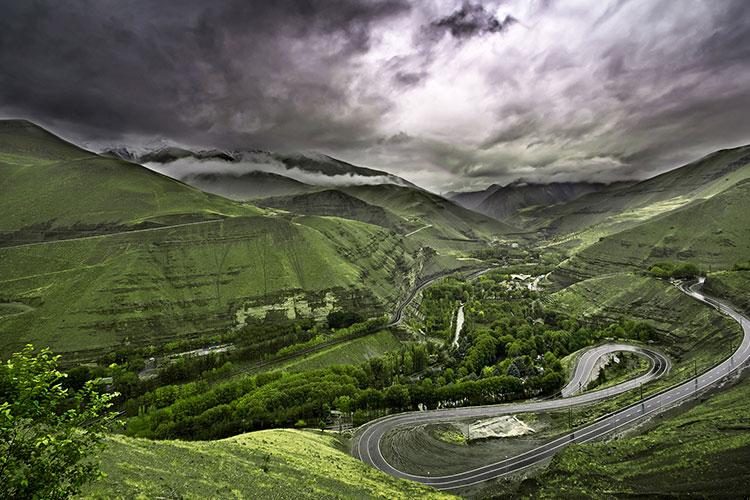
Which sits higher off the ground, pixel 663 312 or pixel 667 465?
pixel 663 312

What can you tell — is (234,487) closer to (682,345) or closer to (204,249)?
(682,345)

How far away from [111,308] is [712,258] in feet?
871

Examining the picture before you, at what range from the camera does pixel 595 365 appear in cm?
9919

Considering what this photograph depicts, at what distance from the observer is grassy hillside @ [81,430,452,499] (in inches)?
1065

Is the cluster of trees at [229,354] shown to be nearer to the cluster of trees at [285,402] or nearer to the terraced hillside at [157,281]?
the terraced hillside at [157,281]

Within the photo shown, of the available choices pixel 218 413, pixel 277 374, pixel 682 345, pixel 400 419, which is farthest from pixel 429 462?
pixel 682 345

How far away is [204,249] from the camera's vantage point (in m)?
174

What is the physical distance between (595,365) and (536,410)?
118 feet

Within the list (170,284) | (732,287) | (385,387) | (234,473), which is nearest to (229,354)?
(170,284)

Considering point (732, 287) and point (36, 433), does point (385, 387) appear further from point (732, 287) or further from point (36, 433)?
point (732, 287)

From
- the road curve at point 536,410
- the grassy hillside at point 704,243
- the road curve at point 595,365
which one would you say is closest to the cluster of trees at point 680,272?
the grassy hillside at point 704,243

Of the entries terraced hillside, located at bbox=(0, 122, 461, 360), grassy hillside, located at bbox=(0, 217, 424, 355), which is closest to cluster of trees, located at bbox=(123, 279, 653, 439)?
terraced hillside, located at bbox=(0, 122, 461, 360)

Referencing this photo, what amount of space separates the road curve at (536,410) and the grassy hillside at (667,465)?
10.2m

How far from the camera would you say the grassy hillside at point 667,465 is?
36719 mm
